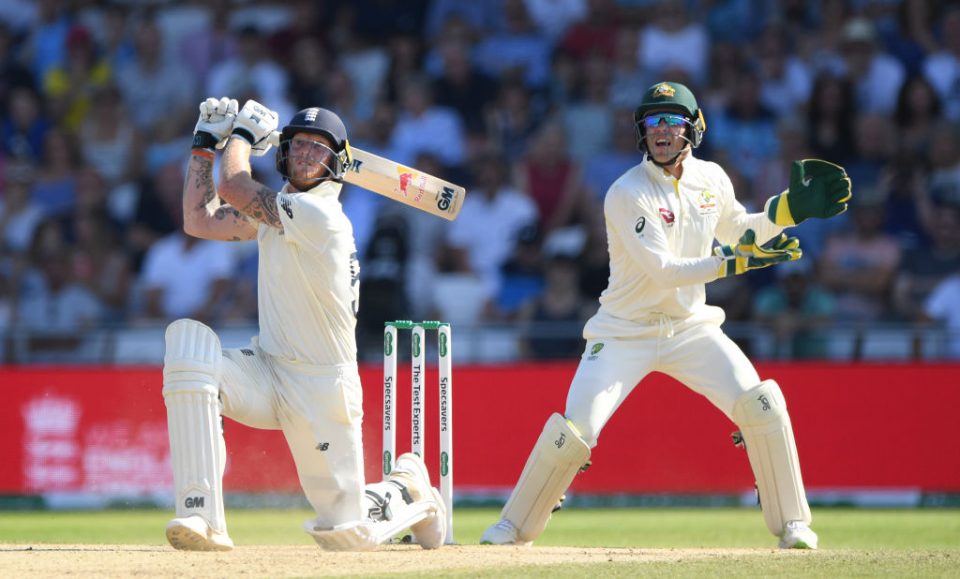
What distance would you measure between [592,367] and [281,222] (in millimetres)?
1821

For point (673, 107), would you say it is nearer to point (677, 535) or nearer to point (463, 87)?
point (677, 535)

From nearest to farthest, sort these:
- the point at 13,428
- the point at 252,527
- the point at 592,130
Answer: the point at 252,527 → the point at 13,428 → the point at 592,130

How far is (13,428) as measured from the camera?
11.4 metres

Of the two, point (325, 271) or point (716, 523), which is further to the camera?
point (716, 523)

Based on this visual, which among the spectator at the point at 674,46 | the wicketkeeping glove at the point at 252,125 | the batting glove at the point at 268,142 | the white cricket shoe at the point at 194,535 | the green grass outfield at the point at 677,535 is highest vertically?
the spectator at the point at 674,46

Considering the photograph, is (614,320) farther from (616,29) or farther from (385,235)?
(616,29)

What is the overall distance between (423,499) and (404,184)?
1.52m

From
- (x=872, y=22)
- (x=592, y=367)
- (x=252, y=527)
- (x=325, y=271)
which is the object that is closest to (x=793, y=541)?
(x=592, y=367)

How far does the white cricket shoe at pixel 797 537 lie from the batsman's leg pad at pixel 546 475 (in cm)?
104

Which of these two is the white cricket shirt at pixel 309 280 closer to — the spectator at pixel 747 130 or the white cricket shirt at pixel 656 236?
the white cricket shirt at pixel 656 236

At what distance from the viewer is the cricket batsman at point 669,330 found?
289 inches

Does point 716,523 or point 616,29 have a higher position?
point 616,29

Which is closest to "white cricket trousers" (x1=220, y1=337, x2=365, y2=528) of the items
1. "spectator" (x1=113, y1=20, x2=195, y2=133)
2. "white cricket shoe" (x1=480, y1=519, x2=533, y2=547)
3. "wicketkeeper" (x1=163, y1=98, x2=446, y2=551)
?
"wicketkeeper" (x1=163, y1=98, x2=446, y2=551)

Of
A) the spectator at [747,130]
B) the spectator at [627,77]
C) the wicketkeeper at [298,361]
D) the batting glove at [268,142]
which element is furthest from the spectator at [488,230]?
the wicketkeeper at [298,361]
